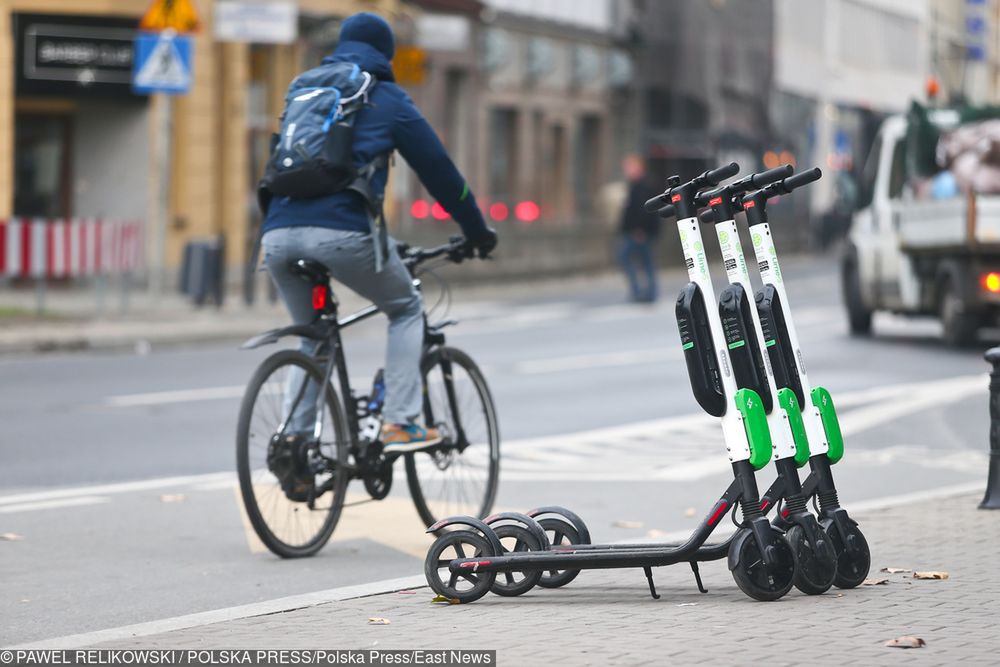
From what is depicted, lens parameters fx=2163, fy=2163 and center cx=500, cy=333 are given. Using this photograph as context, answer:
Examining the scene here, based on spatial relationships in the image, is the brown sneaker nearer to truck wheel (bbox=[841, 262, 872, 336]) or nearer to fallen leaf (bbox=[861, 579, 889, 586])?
fallen leaf (bbox=[861, 579, 889, 586])

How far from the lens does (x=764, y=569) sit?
6.56 meters

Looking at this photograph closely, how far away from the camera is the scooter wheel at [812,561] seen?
6.65 m

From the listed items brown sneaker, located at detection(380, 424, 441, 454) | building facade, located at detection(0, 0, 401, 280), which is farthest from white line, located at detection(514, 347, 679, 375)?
brown sneaker, located at detection(380, 424, 441, 454)

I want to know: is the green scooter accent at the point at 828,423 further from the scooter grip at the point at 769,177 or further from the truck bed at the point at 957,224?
the truck bed at the point at 957,224

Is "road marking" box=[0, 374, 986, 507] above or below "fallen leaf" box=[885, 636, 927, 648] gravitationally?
below

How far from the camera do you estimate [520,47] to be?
46.2m

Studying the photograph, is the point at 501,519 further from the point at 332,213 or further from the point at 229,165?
the point at 229,165

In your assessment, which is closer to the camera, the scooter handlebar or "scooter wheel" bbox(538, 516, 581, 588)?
the scooter handlebar

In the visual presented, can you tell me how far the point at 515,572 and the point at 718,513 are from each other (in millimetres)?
785

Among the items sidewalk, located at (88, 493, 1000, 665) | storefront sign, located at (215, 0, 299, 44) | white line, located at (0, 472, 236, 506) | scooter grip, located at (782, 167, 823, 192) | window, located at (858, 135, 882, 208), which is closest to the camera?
sidewalk, located at (88, 493, 1000, 665)

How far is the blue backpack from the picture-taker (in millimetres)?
7992

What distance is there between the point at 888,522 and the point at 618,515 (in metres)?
1.38

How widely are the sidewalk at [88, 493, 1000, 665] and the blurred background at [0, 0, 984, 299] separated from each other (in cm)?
1519

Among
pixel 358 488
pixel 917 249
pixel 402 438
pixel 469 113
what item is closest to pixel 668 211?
pixel 402 438
